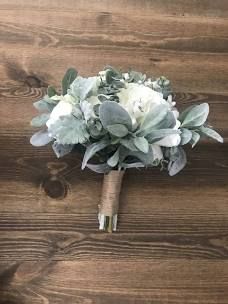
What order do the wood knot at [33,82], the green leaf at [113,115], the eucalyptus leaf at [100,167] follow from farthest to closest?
the wood knot at [33,82] < the eucalyptus leaf at [100,167] < the green leaf at [113,115]

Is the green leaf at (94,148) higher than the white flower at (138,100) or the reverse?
the reverse

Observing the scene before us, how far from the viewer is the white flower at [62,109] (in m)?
0.93

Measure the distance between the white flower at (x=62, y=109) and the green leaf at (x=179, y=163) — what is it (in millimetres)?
226

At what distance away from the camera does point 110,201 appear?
1037 mm

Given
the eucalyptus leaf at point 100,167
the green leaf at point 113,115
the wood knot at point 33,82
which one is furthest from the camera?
the wood knot at point 33,82

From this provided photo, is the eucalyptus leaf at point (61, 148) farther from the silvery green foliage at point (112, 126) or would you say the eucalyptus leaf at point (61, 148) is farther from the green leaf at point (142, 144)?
the green leaf at point (142, 144)

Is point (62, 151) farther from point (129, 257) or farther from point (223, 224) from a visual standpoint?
point (223, 224)

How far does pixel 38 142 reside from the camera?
101 cm

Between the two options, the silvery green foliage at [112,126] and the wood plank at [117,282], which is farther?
the wood plank at [117,282]

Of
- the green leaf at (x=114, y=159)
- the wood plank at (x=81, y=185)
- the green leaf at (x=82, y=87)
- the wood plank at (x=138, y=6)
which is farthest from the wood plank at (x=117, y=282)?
the wood plank at (x=138, y=6)

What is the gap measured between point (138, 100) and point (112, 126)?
0.07m

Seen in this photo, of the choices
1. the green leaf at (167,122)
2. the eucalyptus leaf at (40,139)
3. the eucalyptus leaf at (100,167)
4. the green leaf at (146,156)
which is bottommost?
the eucalyptus leaf at (100,167)

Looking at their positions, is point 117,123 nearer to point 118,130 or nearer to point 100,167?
point 118,130

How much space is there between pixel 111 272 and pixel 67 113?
1.06 feet
